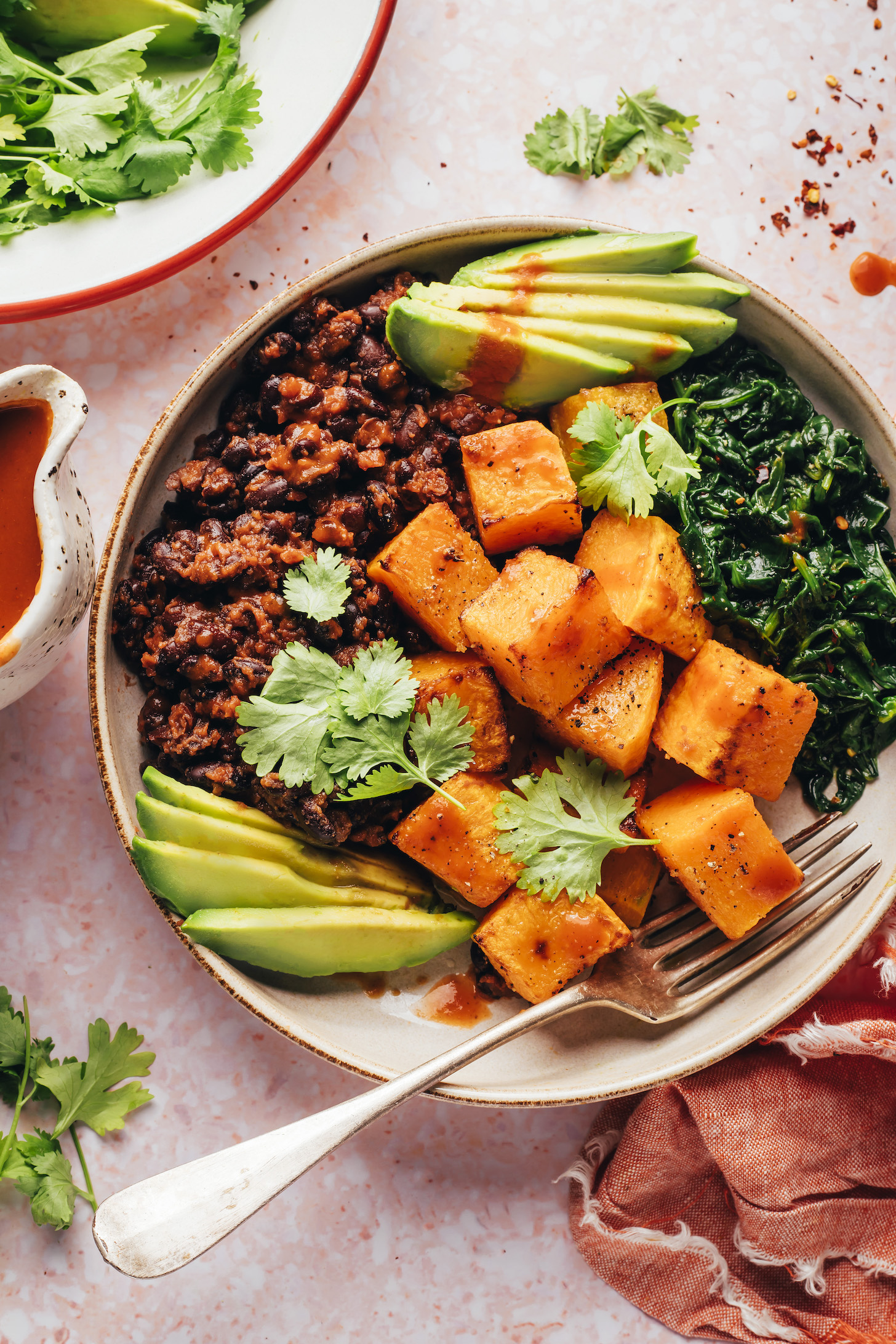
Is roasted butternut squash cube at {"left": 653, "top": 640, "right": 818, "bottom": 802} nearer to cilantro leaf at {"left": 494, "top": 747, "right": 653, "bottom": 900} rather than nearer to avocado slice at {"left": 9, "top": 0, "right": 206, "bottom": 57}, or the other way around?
cilantro leaf at {"left": 494, "top": 747, "right": 653, "bottom": 900}

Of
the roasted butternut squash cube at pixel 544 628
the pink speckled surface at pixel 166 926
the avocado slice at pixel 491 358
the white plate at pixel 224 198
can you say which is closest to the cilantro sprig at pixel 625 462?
the avocado slice at pixel 491 358

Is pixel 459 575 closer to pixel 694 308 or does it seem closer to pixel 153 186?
pixel 694 308

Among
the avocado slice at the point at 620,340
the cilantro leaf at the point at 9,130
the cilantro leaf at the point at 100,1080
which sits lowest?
the cilantro leaf at the point at 100,1080

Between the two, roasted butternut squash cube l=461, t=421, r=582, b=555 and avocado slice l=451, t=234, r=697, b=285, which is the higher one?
avocado slice l=451, t=234, r=697, b=285

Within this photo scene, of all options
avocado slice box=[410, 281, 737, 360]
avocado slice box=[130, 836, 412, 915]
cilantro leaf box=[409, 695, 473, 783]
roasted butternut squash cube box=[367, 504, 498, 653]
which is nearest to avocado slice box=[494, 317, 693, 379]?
avocado slice box=[410, 281, 737, 360]

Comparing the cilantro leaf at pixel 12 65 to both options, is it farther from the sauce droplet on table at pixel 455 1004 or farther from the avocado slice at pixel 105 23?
the sauce droplet on table at pixel 455 1004

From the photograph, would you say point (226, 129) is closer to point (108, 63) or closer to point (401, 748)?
point (108, 63)

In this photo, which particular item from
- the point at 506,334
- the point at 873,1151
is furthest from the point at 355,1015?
the point at 506,334
